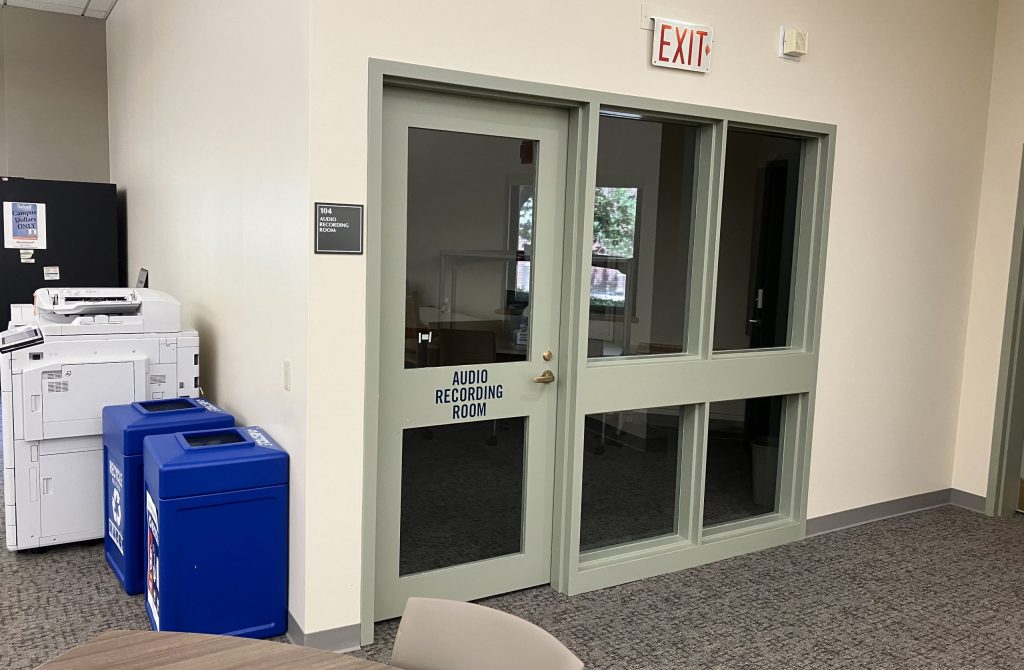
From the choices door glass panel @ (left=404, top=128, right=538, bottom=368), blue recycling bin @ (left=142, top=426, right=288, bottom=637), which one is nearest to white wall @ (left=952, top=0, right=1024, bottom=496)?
door glass panel @ (left=404, top=128, right=538, bottom=368)

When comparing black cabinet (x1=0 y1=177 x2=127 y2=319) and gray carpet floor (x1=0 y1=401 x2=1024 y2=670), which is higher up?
black cabinet (x1=0 y1=177 x2=127 y2=319)

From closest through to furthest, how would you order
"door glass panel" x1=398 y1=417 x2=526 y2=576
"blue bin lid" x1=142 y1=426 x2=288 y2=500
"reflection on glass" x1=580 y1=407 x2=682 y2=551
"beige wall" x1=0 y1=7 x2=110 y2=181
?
"blue bin lid" x1=142 y1=426 x2=288 y2=500
"door glass panel" x1=398 y1=417 x2=526 y2=576
"reflection on glass" x1=580 y1=407 x2=682 y2=551
"beige wall" x1=0 y1=7 x2=110 y2=181

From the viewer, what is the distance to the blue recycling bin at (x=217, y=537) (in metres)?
2.75

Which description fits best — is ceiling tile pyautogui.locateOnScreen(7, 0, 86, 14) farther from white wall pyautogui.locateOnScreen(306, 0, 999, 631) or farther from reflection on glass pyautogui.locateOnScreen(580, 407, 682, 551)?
reflection on glass pyautogui.locateOnScreen(580, 407, 682, 551)

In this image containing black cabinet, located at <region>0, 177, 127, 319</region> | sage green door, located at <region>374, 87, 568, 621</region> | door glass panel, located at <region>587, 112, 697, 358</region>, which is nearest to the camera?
sage green door, located at <region>374, 87, 568, 621</region>

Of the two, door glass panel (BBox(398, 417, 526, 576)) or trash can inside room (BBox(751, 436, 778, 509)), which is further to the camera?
trash can inside room (BBox(751, 436, 778, 509))

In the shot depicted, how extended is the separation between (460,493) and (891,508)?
8.89 feet

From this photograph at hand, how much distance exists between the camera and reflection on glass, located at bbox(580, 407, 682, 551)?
3537 mm

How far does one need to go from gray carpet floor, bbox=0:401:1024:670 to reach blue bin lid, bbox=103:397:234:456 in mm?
619

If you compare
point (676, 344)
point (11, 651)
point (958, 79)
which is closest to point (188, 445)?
point (11, 651)

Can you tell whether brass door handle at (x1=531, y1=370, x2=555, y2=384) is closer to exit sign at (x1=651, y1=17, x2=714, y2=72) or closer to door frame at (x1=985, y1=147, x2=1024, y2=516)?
exit sign at (x1=651, y1=17, x2=714, y2=72)

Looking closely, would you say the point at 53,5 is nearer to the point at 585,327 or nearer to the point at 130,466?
the point at 130,466

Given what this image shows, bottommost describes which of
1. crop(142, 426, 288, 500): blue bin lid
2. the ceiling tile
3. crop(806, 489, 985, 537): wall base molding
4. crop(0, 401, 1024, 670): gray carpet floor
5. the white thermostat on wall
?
crop(0, 401, 1024, 670): gray carpet floor

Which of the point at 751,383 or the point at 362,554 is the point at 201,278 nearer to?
the point at 362,554
